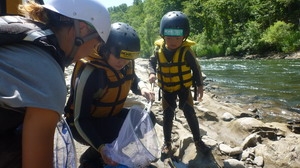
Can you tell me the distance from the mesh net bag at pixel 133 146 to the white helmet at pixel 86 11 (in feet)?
2.40

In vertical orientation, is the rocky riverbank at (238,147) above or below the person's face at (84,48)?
below

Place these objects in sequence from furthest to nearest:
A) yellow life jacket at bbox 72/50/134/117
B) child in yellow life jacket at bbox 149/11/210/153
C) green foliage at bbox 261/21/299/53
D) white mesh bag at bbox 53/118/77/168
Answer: green foliage at bbox 261/21/299/53 < child in yellow life jacket at bbox 149/11/210/153 < yellow life jacket at bbox 72/50/134/117 < white mesh bag at bbox 53/118/77/168

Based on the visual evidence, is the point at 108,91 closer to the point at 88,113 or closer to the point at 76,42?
the point at 88,113

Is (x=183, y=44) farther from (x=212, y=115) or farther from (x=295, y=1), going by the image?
(x=295, y=1)

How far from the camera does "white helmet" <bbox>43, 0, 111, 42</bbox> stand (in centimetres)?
154

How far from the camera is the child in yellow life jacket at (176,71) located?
3854 mm

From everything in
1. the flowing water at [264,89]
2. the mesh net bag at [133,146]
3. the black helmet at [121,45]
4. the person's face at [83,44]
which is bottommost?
the flowing water at [264,89]

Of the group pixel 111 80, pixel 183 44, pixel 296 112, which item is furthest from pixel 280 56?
pixel 111 80

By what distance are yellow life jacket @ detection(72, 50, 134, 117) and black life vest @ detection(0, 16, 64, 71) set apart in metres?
1.19

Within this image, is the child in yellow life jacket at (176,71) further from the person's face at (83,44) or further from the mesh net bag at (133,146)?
the person's face at (83,44)

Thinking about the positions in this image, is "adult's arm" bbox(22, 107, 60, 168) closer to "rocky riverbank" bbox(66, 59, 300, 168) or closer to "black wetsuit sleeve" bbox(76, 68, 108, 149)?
"black wetsuit sleeve" bbox(76, 68, 108, 149)

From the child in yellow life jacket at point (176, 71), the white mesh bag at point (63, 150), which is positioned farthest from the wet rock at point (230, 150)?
the white mesh bag at point (63, 150)

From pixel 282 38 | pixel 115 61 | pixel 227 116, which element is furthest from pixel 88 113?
pixel 282 38

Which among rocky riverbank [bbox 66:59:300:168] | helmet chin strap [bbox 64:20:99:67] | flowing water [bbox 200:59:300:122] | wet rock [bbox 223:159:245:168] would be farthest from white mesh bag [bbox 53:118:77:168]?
flowing water [bbox 200:59:300:122]
